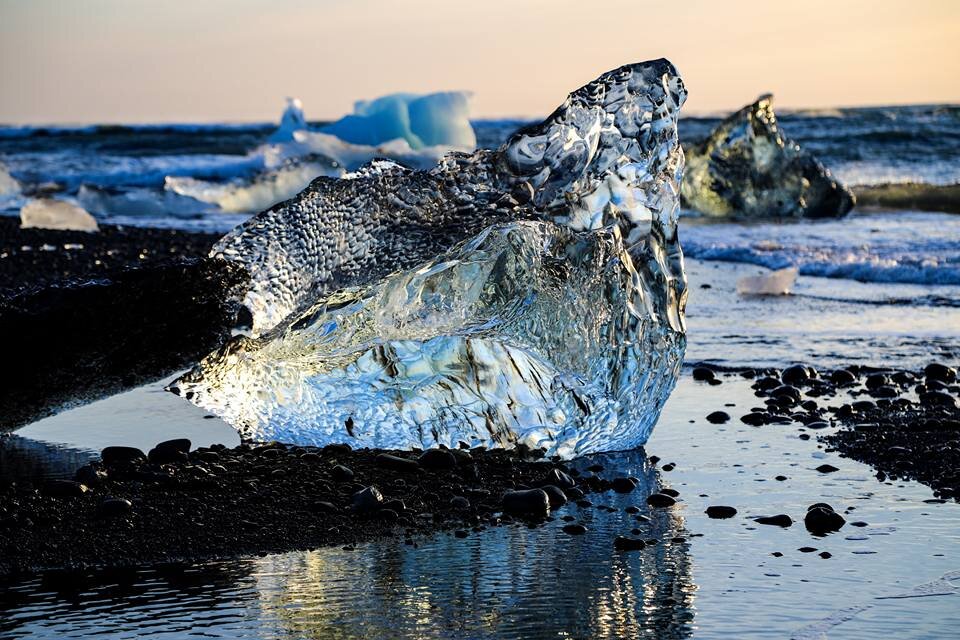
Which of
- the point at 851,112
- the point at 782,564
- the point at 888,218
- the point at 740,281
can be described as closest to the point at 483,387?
the point at 782,564

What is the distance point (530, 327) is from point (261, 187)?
14501mm

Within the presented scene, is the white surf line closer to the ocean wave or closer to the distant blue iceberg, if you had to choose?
the ocean wave

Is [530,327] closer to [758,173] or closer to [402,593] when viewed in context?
[402,593]

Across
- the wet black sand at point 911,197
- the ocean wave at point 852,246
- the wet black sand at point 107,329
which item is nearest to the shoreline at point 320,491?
the wet black sand at point 107,329

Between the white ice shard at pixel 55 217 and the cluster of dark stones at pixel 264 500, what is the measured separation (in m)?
10.6

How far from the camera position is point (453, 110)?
23.4 meters

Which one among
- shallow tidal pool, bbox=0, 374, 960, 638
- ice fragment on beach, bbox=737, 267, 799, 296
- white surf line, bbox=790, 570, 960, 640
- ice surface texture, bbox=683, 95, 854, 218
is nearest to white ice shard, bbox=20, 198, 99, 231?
ice fragment on beach, bbox=737, 267, 799, 296

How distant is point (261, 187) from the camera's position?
60.7ft

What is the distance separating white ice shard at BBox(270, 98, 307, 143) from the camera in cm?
2548

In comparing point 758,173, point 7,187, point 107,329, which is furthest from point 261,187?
point 107,329

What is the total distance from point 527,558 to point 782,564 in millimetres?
707

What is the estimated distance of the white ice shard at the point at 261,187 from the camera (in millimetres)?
18484

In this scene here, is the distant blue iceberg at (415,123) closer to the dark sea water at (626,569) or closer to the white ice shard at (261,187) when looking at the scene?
the white ice shard at (261,187)

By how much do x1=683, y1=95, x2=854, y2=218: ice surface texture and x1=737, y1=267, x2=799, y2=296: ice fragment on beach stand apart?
27.8 ft
